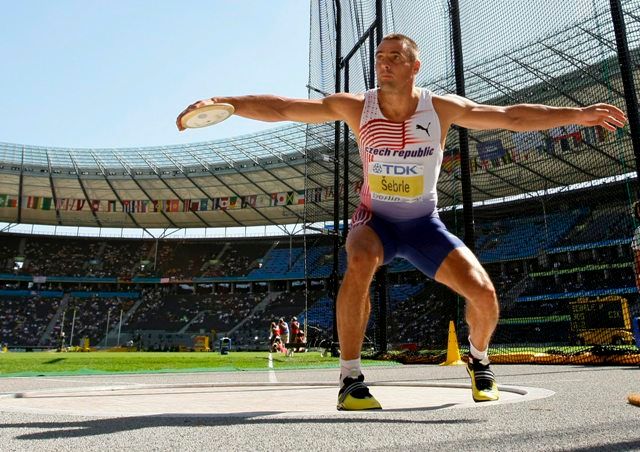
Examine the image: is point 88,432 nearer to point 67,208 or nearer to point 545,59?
point 545,59

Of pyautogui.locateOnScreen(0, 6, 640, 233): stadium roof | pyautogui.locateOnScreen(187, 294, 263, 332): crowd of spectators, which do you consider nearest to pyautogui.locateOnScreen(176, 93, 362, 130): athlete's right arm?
pyautogui.locateOnScreen(0, 6, 640, 233): stadium roof

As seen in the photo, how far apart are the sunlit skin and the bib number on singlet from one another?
245 mm

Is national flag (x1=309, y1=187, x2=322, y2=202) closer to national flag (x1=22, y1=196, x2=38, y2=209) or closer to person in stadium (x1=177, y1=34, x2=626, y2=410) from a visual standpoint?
national flag (x1=22, y1=196, x2=38, y2=209)

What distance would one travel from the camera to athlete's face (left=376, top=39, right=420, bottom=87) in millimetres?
2863

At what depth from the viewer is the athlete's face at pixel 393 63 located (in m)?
2.86

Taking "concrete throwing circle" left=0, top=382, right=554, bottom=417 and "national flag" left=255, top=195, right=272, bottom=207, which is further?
"national flag" left=255, top=195, right=272, bottom=207

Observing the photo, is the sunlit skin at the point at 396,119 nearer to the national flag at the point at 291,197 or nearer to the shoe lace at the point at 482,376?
the shoe lace at the point at 482,376

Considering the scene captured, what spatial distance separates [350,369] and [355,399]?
206mm

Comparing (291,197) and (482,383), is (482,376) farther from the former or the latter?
(291,197)

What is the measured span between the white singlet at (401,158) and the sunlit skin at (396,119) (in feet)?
0.19

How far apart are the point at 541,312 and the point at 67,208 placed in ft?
114

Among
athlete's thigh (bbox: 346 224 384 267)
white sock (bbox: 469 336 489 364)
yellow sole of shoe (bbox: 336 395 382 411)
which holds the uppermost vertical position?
athlete's thigh (bbox: 346 224 384 267)

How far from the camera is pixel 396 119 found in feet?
9.55

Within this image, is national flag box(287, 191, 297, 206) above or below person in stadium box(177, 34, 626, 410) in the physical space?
above
